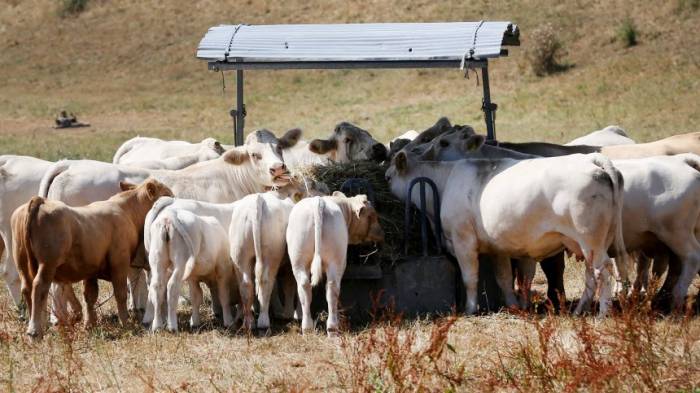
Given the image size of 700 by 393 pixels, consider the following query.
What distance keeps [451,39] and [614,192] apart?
354 centimetres

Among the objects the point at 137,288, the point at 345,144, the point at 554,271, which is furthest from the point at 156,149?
the point at 554,271

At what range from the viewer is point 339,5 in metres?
49.1

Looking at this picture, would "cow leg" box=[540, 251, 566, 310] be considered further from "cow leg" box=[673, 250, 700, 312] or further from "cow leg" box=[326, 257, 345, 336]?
"cow leg" box=[326, 257, 345, 336]

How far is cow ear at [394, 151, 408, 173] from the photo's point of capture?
11.8 m

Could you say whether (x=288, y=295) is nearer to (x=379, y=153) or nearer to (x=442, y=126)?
(x=379, y=153)

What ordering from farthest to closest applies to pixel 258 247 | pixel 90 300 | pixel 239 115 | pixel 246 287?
1. pixel 239 115
2. pixel 90 300
3. pixel 246 287
4. pixel 258 247

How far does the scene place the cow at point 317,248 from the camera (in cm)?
1002

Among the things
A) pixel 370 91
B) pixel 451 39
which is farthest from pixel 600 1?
pixel 451 39

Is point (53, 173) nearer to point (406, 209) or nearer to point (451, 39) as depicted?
point (406, 209)

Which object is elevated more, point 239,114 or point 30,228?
point 239,114

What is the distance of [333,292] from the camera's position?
10.0 m

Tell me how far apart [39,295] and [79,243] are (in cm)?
63

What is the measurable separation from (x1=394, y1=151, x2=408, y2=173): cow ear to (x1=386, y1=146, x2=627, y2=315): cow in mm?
12

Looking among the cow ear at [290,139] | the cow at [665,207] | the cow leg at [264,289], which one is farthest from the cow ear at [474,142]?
the cow leg at [264,289]
